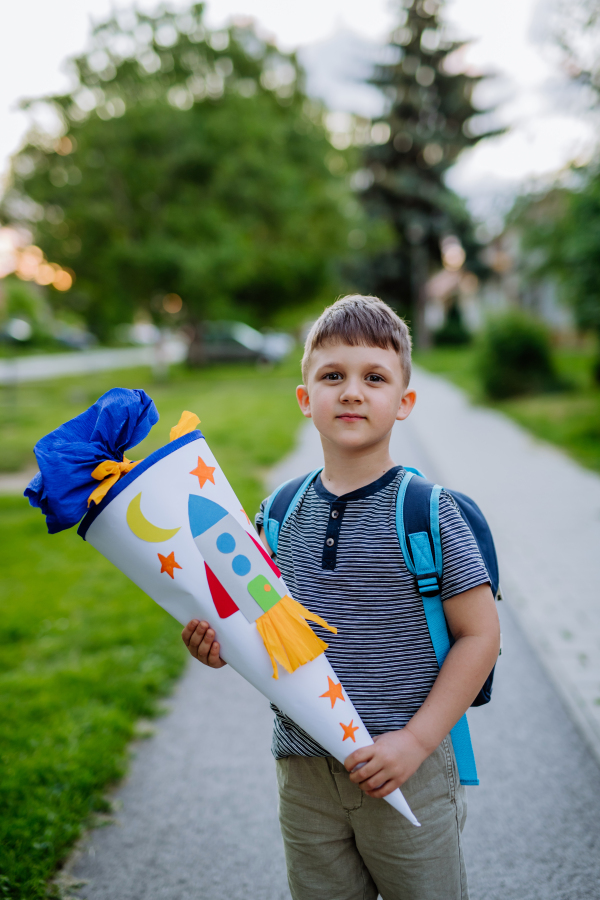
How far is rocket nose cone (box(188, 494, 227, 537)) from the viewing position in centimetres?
131

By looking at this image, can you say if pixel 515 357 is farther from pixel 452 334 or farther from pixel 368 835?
pixel 452 334

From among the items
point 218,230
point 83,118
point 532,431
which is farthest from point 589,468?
point 83,118

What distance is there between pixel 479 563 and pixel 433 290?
54.2 meters

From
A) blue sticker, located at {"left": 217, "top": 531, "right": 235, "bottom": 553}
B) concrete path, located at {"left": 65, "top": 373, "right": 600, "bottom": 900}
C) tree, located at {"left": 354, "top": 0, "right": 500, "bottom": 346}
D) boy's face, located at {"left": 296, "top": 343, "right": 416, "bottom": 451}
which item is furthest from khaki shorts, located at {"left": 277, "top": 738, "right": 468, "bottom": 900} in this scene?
tree, located at {"left": 354, "top": 0, "right": 500, "bottom": 346}

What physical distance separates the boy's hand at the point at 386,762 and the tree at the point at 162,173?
19.1m

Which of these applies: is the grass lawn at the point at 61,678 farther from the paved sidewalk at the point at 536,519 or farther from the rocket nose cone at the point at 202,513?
the paved sidewalk at the point at 536,519

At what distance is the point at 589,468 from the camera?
337 inches

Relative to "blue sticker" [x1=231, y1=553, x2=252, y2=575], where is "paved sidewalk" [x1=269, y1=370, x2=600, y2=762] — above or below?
above

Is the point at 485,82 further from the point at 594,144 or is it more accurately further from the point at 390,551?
the point at 390,551

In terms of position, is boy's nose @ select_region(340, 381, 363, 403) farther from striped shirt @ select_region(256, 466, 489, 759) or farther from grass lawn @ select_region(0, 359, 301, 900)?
grass lawn @ select_region(0, 359, 301, 900)

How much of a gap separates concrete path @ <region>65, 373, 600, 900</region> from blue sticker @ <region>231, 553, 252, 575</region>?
158 centimetres

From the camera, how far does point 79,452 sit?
127 centimetres

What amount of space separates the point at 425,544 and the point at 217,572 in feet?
1.46

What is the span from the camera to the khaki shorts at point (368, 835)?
1429mm
